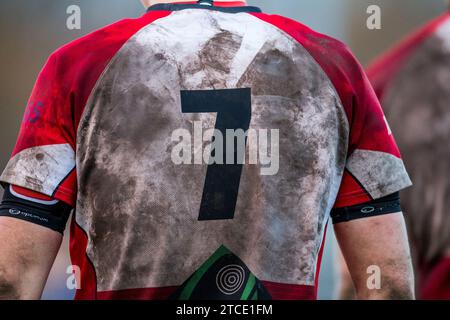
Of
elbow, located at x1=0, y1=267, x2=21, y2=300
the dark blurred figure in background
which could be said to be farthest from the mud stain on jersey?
the dark blurred figure in background

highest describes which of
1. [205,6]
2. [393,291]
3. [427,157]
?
[205,6]

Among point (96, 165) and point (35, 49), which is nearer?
point (96, 165)

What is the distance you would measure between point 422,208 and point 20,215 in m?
1.02

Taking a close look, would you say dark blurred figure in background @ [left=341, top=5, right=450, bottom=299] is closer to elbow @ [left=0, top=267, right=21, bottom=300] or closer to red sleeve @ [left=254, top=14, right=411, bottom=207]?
red sleeve @ [left=254, top=14, right=411, bottom=207]

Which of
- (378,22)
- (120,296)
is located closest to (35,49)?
(120,296)

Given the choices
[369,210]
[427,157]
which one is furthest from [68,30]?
[427,157]

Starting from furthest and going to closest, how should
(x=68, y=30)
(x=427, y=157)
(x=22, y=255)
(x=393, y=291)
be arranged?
(x=427, y=157), (x=68, y=30), (x=393, y=291), (x=22, y=255)

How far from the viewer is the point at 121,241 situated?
1308 mm

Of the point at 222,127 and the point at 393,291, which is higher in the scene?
the point at 222,127

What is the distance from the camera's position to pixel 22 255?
1.30 metres

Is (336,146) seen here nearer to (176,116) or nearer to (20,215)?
(176,116)

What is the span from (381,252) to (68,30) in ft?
2.93

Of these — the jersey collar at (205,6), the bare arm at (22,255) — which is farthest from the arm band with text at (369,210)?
the bare arm at (22,255)

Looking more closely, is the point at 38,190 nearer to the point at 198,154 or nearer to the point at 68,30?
the point at 198,154
